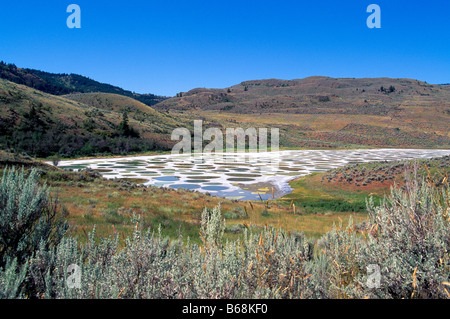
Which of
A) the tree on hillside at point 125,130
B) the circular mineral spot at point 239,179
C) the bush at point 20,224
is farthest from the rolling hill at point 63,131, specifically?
Answer: the bush at point 20,224

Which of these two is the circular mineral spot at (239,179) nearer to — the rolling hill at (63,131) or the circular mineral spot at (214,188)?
the circular mineral spot at (214,188)

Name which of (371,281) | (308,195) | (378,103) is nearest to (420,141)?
(378,103)

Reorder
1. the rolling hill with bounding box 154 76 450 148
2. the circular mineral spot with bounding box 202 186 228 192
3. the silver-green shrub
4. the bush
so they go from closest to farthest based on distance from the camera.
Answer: the silver-green shrub < the bush < the circular mineral spot with bounding box 202 186 228 192 < the rolling hill with bounding box 154 76 450 148

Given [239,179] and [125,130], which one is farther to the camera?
[125,130]

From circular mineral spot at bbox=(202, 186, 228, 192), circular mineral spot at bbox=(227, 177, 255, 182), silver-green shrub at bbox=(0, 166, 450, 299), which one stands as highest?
silver-green shrub at bbox=(0, 166, 450, 299)

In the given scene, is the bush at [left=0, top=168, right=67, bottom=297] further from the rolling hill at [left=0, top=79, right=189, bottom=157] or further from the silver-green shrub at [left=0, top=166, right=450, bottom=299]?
the rolling hill at [left=0, top=79, right=189, bottom=157]

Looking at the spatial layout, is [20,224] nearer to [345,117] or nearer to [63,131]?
[63,131]

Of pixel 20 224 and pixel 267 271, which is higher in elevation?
pixel 20 224

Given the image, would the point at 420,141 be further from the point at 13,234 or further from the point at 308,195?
the point at 13,234

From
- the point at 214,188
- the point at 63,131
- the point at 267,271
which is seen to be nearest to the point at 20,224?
the point at 267,271

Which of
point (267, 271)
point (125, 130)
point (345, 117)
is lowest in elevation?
point (267, 271)

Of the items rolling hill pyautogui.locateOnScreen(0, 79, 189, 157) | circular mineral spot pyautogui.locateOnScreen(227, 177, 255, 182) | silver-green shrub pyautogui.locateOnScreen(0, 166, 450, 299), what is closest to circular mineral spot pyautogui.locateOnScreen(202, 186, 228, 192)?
circular mineral spot pyautogui.locateOnScreen(227, 177, 255, 182)

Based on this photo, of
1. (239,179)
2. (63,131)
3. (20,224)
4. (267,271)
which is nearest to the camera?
(267,271)

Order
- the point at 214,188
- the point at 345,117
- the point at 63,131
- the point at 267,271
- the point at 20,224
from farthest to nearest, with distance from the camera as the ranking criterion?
1. the point at 345,117
2. the point at 63,131
3. the point at 214,188
4. the point at 20,224
5. the point at 267,271
